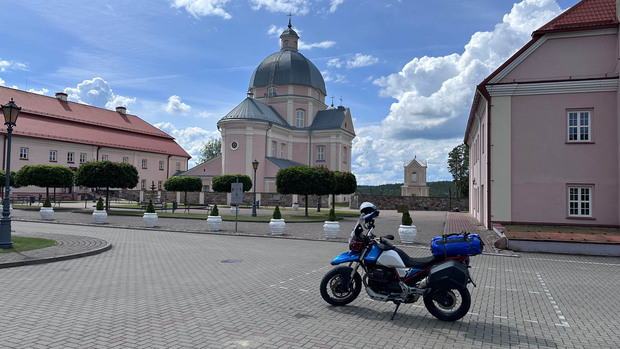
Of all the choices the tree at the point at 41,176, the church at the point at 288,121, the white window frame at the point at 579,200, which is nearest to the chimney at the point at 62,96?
the church at the point at 288,121

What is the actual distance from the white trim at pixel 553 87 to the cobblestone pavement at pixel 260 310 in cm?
1039

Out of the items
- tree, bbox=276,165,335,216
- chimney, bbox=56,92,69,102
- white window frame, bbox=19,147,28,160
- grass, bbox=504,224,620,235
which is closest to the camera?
grass, bbox=504,224,620,235

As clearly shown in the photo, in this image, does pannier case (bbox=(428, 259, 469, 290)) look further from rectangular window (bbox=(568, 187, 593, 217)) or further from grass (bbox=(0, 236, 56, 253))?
rectangular window (bbox=(568, 187, 593, 217))

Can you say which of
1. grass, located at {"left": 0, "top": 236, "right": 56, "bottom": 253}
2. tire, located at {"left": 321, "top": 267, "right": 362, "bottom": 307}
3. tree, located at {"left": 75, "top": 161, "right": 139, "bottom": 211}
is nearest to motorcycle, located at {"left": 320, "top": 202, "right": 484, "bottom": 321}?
tire, located at {"left": 321, "top": 267, "right": 362, "bottom": 307}

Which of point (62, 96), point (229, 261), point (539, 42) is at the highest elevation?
point (62, 96)

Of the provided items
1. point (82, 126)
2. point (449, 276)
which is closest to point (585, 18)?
point (449, 276)

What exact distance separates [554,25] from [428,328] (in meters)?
18.7

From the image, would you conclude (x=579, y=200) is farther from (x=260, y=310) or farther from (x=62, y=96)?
(x=62, y=96)

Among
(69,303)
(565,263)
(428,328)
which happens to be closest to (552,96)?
(565,263)

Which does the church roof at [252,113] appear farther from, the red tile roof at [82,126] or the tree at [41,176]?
the tree at [41,176]

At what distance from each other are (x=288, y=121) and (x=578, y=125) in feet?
148

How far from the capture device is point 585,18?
63.9 feet

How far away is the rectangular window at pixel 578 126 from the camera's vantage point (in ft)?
62.0

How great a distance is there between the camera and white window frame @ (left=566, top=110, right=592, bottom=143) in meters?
18.9
